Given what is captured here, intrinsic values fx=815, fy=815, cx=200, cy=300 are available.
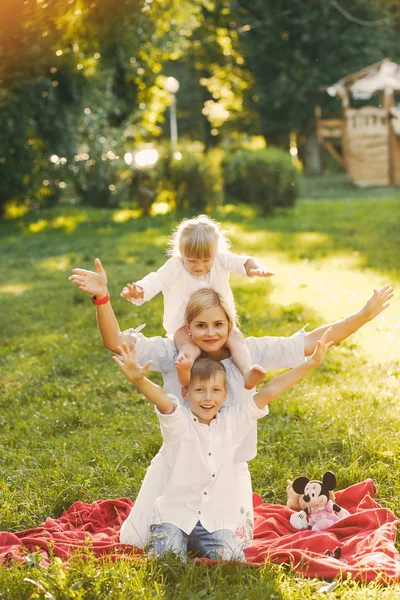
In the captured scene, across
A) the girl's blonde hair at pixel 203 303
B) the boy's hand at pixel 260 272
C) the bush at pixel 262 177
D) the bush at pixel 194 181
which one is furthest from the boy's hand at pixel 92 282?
the bush at pixel 262 177

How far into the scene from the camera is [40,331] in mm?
8375

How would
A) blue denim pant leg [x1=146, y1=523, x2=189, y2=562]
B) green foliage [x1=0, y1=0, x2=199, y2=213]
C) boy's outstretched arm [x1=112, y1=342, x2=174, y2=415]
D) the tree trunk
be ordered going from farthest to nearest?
the tree trunk < green foliage [x1=0, y1=0, x2=199, y2=213] < blue denim pant leg [x1=146, y1=523, x2=189, y2=562] < boy's outstretched arm [x1=112, y1=342, x2=174, y2=415]

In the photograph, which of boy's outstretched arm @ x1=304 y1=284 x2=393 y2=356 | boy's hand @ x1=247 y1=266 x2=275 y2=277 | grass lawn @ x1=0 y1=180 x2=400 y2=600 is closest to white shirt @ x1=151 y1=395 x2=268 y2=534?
grass lawn @ x1=0 y1=180 x2=400 y2=600

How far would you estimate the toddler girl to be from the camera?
4.07m

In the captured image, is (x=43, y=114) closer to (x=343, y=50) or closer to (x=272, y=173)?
(x=272, y=173)

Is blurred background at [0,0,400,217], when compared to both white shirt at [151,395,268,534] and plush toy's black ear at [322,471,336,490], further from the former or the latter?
plush toy's black ear at [322,471,336,490]

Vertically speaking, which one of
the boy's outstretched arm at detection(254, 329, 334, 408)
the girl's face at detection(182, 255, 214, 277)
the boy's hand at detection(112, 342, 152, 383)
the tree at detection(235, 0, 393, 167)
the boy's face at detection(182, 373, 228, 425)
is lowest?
the boy's face at detection(182, 373, 228, 425)

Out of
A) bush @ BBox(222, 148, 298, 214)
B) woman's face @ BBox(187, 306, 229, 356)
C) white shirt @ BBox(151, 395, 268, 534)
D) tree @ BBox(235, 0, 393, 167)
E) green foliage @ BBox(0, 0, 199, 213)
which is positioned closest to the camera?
white shirt @ BBox(151, 395, 268, 534)

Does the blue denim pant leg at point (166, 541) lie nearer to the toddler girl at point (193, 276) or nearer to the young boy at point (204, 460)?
the young boy at point (204, 460)

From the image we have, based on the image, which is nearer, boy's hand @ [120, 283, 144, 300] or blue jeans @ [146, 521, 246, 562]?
blue jeans @ [146, 521, 246, 562]

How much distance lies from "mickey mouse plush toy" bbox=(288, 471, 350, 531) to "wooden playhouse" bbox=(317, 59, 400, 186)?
1927 centimetres

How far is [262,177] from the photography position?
57.6 ft

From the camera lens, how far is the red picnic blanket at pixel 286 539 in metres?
3.57

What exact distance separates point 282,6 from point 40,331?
23281mm
